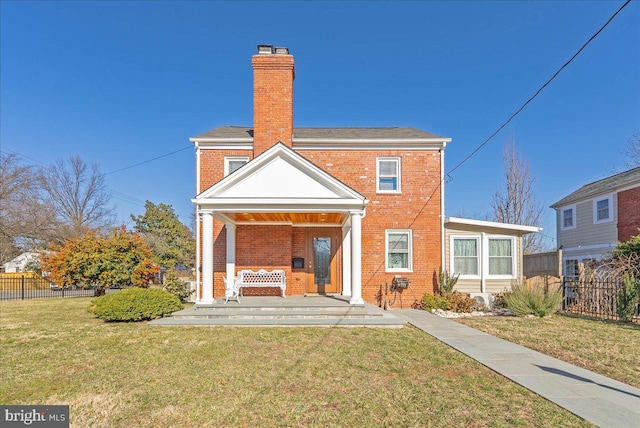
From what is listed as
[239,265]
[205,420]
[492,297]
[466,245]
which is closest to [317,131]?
[239,265]

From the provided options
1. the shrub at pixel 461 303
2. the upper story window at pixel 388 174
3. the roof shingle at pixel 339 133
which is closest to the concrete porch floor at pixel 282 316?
the shrub at pixel 461 303

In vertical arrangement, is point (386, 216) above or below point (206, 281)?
above

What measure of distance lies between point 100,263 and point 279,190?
12721 millimetres

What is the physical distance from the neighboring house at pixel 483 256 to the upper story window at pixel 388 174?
2.50 m

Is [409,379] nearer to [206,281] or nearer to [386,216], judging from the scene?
[206,281]

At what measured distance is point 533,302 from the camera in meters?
11.4

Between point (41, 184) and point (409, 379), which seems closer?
point (409, 379)

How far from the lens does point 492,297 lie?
44.7 feet

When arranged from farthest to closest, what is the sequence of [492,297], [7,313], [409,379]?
[492,297] < [7,313] < [409,379]

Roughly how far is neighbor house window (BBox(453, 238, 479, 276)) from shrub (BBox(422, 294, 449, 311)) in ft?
5.04

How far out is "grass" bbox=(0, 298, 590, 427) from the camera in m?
4.18

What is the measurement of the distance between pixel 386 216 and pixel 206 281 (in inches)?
275

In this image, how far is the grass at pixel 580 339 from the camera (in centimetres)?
629

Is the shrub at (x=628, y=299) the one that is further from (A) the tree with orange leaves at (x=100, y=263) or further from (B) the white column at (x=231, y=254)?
(A) the tree with orange leaves at (x=100, y=263)
